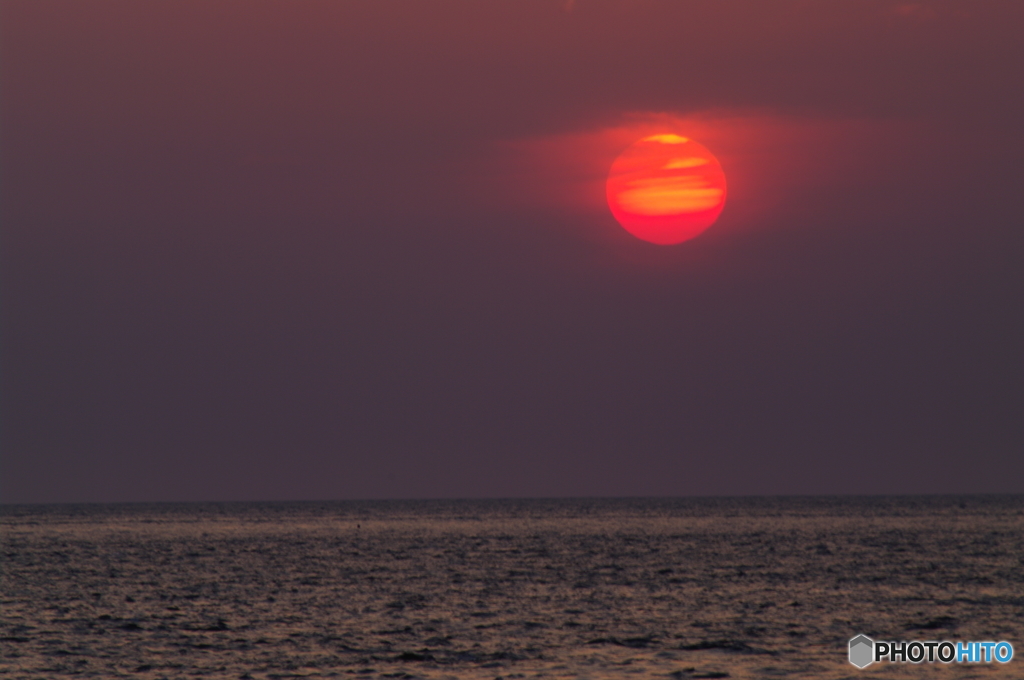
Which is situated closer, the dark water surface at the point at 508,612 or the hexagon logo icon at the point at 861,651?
the hexagon logo icon at the point at 861,651

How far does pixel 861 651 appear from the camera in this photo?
38.8m

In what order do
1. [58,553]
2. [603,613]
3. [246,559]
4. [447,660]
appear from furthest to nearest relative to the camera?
[58,553]
[246,559]
[603,613]
[447,660]

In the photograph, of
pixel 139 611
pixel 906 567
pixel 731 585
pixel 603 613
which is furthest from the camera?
pixel 906 567

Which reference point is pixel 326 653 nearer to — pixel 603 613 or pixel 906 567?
pixel 603 613

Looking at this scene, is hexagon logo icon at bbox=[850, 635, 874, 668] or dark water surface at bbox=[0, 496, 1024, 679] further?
dark water surface at bbox=[0, 496, 1024, 679]

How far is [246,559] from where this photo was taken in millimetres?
96312

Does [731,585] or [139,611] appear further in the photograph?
[731,585]

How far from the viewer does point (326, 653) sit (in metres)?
40.8

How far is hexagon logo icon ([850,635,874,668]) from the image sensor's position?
122 ft

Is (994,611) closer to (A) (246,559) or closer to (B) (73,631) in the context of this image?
(B) (73,631)

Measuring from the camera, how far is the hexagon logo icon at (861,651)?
37.3m

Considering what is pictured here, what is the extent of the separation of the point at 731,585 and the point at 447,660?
2852cm

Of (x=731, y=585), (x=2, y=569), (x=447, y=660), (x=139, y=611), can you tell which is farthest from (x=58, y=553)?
(x=447, y=660)

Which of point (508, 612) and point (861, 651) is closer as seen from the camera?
point (861, 651)
